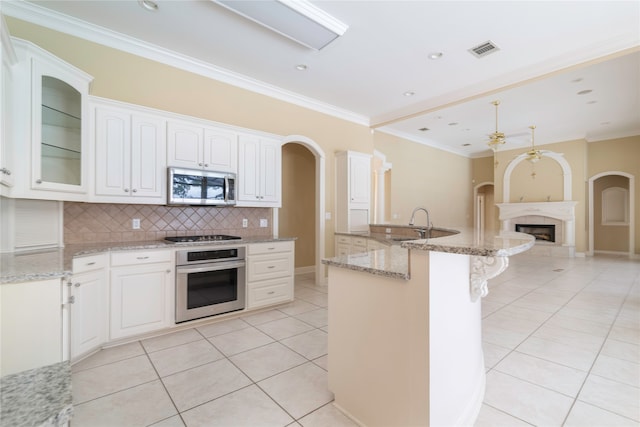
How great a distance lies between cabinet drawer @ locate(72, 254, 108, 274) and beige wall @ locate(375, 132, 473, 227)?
5.72 meters

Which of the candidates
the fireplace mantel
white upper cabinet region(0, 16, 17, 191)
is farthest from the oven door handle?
the fireplace mantel

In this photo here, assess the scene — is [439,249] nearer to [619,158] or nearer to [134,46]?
[134,46]

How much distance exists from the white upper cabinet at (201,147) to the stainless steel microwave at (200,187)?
106mm

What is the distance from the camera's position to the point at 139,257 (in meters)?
2.71

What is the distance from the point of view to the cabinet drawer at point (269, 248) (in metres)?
3.48

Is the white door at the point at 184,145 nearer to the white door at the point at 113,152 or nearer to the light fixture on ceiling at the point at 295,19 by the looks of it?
the white door at the point at 113,152

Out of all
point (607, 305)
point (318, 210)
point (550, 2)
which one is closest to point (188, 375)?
point (318, 210)

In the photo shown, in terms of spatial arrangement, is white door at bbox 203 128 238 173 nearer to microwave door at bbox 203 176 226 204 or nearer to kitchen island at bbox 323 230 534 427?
microwave door at bbox 203 176 226 204

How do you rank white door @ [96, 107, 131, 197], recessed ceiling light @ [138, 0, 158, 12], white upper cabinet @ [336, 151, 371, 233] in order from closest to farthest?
1. recessed ceiling light @ [138, 0, 158, 12]
2. white door @ [96, 107, 131, 197]
3. white upper cabinet @ [336, 151, 371, 233]

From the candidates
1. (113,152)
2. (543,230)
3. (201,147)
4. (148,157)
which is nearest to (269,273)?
(201,147)

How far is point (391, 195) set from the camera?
711 centimetres

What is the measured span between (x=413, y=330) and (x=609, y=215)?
11.1 meters

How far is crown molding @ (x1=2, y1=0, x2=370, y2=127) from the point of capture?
263 cm

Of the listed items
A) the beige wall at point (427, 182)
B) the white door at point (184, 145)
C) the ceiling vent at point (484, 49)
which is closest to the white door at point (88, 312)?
the white door at point (184, 145)
